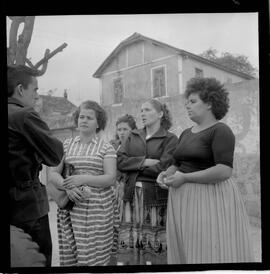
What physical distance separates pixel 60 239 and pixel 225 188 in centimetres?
150

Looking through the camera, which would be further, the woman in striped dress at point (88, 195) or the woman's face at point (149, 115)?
the woman's face at point (149, 115)

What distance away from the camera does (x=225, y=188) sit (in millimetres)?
3143

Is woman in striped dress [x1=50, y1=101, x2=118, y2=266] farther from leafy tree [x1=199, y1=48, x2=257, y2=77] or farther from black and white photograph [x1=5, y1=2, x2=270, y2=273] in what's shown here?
leafy tree [x1=199, y1=48, x2=257, y2=77]

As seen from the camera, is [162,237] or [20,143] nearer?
[20,143]

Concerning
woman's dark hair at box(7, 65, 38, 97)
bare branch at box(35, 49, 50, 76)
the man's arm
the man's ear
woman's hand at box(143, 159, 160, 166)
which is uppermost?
bare branch at box(35, 49, 50, 76)

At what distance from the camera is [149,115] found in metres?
3.23

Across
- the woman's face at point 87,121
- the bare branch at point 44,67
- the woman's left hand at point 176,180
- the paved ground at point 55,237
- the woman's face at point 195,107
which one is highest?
the bare branch at point 44,67

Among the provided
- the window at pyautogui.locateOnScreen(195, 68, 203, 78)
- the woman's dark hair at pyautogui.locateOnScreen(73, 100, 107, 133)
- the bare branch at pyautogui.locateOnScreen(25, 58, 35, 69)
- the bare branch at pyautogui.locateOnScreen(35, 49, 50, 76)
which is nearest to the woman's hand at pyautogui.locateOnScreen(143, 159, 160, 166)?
the woman's dark hair at pyautogui.locateOnScreen(73, 100, 107, 133)

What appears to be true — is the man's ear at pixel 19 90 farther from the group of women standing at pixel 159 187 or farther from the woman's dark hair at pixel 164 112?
the woman's dark hair at pixel 164 112

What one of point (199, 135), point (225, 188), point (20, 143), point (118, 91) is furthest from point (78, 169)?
point (225, 188)

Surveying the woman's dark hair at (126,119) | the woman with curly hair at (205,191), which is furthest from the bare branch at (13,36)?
the woman with curly hair at (205,191)

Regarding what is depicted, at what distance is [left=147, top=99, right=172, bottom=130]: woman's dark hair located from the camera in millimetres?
3203

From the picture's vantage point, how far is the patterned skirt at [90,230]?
3.10 metres

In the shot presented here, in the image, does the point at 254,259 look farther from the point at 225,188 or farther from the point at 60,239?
the point at 60,239
